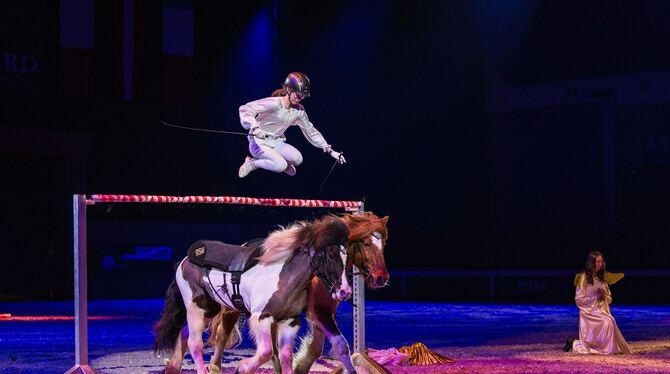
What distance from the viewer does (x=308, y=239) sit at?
290 inches

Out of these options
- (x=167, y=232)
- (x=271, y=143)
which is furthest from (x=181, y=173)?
(x=271, y=143)

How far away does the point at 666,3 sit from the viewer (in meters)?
24.4

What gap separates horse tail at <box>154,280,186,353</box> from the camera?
8.00 m

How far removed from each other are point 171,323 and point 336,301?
4.91 ft

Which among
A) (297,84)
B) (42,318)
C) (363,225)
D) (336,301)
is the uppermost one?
(297,84)

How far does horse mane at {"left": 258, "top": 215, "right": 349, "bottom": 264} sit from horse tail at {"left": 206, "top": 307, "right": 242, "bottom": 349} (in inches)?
38.7

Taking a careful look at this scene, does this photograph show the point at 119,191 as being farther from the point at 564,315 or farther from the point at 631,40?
the point at 631,40

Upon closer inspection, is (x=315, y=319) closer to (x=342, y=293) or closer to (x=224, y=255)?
(x=342, y=293)

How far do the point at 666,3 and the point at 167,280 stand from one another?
14.6 meters

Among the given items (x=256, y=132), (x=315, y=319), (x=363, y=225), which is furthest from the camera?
(x=256, y=132)

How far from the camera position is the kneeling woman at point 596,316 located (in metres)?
11.7

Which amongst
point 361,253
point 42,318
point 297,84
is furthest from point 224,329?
point 42,318

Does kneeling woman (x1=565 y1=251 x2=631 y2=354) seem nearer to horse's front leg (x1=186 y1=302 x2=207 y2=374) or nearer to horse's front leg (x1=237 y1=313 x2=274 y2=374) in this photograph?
horse's front leg (x1=186 y1=302 x2=207 y2=374)

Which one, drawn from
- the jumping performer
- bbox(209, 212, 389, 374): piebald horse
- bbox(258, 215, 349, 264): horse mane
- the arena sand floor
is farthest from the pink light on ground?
bbox(258, 215, 349, 264): horse mane
